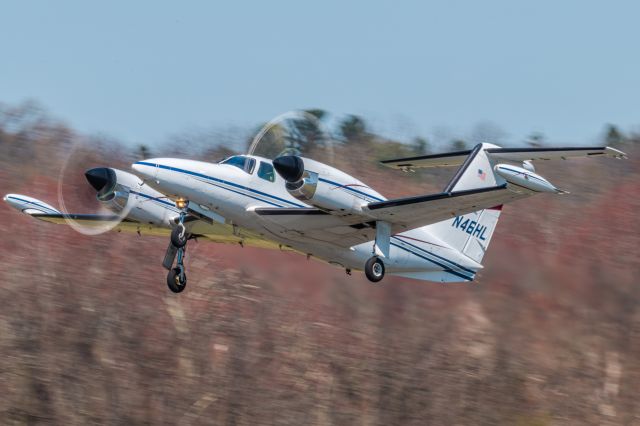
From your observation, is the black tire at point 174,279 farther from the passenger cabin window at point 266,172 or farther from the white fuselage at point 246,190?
the passenger cabin window at point 266,172

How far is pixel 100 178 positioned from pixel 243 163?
3.58 m

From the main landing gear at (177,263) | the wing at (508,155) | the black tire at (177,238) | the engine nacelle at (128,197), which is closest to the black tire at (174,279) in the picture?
the main landing gear at (177,263)

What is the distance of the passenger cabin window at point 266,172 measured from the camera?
19.5 m

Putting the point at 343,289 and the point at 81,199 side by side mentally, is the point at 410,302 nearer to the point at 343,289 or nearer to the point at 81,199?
the point at 343,289

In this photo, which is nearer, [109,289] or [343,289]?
[343,289]

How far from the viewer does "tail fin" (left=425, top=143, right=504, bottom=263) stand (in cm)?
2220

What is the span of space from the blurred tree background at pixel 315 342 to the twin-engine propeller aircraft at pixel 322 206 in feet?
11.4

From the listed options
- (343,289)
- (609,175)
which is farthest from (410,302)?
(609,175)

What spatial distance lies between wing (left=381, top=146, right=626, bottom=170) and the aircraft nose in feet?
18.6

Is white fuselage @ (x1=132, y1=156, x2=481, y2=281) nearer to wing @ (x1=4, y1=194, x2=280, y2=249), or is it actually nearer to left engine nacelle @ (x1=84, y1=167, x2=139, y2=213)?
wing @ (x1=4, y1=194, x2=280, y2=249)

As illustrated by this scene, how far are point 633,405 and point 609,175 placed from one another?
13.5m

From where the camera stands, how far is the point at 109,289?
31609mm

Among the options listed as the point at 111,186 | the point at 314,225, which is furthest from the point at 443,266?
the point at 111,186

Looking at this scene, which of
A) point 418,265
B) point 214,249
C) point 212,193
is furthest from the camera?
point 214,249
